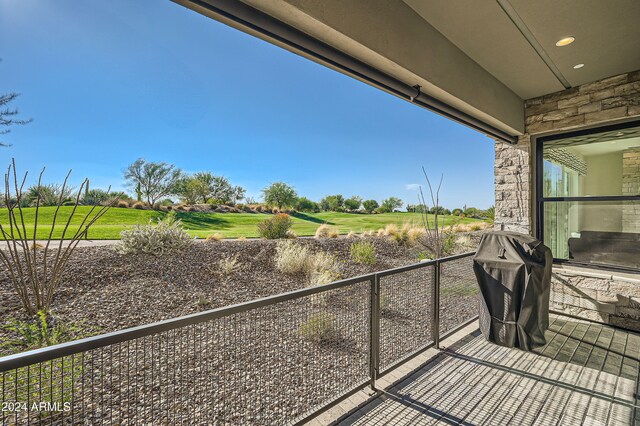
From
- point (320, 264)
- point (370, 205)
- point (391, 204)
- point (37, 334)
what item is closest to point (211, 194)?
point (370, 205)

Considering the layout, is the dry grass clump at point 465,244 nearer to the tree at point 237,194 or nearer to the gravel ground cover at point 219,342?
the gravel ground cover at point 219,342

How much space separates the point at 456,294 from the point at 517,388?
123 centimetres

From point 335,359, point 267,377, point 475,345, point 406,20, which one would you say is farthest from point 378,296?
point 406,20

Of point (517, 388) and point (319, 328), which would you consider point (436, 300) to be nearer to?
point (517, 388)

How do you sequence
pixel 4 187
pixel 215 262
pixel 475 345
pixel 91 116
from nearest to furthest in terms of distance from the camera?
pixel 475 345
pixel 4 187
pixel 215 262
pixel 91 116

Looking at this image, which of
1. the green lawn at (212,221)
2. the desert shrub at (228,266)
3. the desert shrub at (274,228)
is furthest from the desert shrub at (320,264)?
the green lawn at (212,221)

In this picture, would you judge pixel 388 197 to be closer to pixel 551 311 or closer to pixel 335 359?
pixel 551 311

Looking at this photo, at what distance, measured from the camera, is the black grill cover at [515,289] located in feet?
8.07

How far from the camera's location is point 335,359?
2.30m

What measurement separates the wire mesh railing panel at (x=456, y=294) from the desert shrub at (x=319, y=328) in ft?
4.46

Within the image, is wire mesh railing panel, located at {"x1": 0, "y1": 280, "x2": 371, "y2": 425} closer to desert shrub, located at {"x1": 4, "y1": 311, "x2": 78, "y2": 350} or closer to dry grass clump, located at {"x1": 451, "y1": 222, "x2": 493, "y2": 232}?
desert shrub, located at {"x1": 4, "y1": 311, "x2": 78, "y2": 350}

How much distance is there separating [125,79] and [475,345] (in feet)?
37.3

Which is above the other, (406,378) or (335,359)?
(335,359)

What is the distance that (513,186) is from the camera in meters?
4.17
